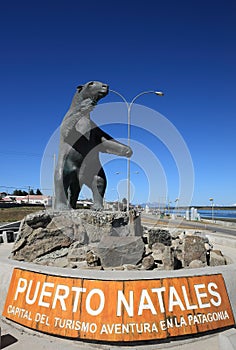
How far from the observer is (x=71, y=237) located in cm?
722

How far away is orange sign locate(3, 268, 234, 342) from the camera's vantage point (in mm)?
4051

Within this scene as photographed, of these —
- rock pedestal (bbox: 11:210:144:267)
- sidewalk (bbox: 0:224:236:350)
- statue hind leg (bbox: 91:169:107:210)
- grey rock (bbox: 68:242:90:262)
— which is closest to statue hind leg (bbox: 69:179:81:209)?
statue hind leg (bbox: 91:169:107:210)

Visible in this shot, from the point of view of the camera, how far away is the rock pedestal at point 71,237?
649cm

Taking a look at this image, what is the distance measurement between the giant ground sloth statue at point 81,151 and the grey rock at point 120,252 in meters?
1.84

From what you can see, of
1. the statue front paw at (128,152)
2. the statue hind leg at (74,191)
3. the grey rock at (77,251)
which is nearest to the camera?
the grey rock at (77,251)

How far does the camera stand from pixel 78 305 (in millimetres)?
4230

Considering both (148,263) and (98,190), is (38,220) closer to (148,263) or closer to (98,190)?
(98,190)

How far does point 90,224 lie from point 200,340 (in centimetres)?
387

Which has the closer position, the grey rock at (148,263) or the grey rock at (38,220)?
the grey rock at (148,263)

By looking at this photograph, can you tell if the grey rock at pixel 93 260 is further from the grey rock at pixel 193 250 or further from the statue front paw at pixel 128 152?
the statue front paw at pixel 128 152

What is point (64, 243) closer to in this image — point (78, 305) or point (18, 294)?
point (18, 294)

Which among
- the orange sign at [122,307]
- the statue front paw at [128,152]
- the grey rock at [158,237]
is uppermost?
the statue front paw at [128,152]

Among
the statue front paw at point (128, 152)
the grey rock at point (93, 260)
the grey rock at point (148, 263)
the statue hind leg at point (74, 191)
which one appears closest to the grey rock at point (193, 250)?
the grey rock at point (148, 263)

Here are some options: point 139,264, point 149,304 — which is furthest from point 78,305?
point 139,264
